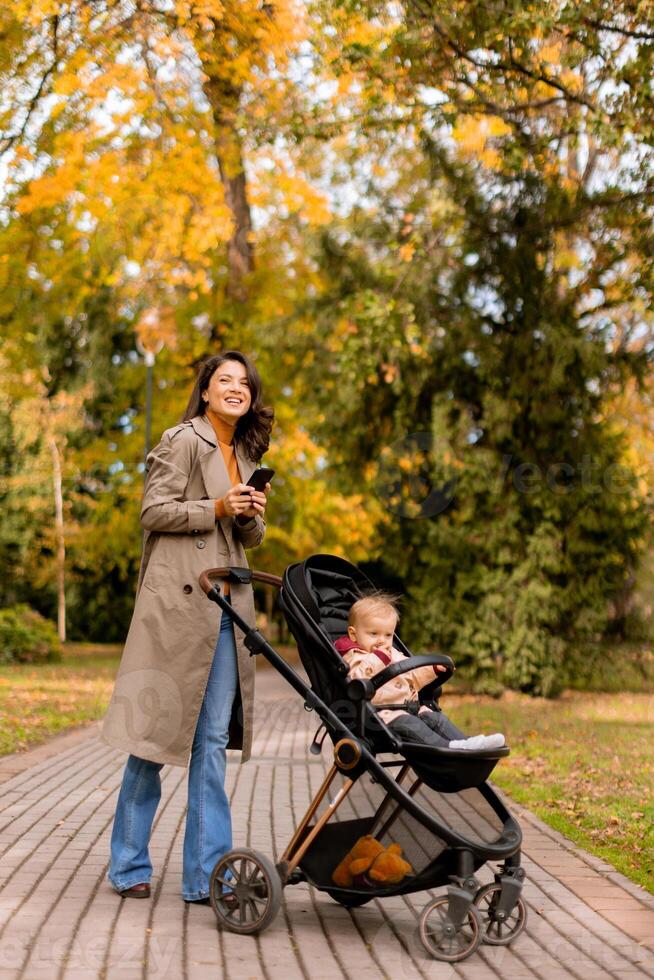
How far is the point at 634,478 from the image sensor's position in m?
16.7

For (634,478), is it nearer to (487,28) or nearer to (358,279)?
(358,279)

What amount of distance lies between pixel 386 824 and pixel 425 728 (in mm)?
366

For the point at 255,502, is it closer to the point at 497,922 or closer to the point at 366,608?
the point at 366,608

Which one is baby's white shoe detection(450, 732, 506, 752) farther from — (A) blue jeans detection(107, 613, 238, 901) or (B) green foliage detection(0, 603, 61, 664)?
(B) green foliage detection(0, 603, 61, 664)

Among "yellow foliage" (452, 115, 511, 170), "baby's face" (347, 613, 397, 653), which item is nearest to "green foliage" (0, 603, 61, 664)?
"yellow foliage" (452, 115, 511, 170)

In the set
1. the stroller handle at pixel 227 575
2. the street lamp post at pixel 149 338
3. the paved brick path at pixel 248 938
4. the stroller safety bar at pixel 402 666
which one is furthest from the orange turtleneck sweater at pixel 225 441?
the street lamp post at pixel 149 338

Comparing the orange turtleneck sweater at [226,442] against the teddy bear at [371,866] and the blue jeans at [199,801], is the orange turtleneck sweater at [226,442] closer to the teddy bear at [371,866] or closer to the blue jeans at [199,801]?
the blue jeans at [199,801]

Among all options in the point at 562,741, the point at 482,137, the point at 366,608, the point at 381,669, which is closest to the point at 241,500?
the point at 366,608

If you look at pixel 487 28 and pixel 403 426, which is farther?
pixel 403 426

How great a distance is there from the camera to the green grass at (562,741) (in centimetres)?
680

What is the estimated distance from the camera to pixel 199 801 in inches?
186

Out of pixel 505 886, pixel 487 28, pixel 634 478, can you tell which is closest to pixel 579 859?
pixel 505 886

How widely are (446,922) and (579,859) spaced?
6.76 ft

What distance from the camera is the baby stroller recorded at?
13.7ft
